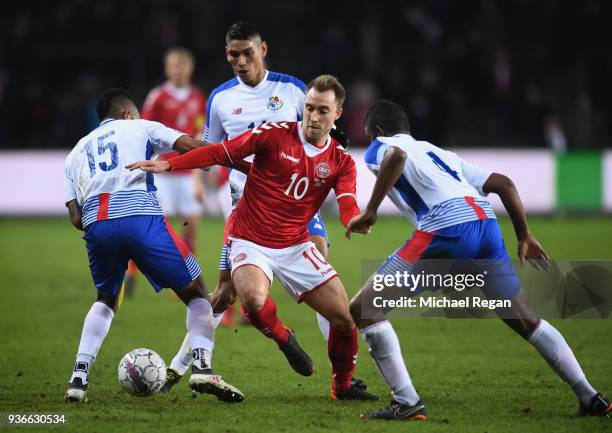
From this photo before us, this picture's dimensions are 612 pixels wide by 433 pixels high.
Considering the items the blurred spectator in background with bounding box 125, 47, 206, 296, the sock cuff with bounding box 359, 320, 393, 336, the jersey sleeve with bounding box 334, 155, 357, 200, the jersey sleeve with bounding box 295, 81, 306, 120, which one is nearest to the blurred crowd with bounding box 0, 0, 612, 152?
the blurred spectator in background with bounding box 125, 47, 206, 296

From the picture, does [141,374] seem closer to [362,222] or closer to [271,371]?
[271,371]

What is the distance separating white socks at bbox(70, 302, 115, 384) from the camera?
22.9 ft

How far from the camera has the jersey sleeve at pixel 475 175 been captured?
655cm

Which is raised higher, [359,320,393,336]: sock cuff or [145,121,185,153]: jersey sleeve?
[145,121,185,153]: jersey sleeve

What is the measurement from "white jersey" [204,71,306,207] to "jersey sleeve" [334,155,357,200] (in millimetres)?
998

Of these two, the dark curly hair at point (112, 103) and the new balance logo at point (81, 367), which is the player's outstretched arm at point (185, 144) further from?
the new balance logo at point (81, 367)

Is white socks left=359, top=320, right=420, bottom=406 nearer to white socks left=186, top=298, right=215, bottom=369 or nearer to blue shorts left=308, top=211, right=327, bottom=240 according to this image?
white socks left=186, top=298, right=215, bottom=369

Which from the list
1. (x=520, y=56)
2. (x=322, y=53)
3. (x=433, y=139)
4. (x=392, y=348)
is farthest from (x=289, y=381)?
(x=520, y=56)

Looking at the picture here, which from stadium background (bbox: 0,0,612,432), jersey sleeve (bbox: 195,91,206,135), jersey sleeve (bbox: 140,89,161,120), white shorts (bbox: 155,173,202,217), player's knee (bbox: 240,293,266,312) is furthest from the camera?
stadium background (bbox: 0,0,612,432)

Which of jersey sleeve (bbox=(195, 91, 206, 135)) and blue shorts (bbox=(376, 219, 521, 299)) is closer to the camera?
blue shorts (bbox=(376, 219, 521, 299))

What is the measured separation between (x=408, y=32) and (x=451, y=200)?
1792cm

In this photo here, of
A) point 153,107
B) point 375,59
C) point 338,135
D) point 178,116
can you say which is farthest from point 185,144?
point 375,59

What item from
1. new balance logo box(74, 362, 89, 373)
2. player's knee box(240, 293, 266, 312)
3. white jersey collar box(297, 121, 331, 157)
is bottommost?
new balance logo box(74, 362, 89, 373)

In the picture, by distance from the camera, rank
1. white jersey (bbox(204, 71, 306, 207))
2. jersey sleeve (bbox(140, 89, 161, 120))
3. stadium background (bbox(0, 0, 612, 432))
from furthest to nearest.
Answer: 1. stadium background (bbox(0, 0, 612, 432))
2. jersey sleeve (bbox(140, 89, 161, 120))
3. white jersey (bbox(204, 71, 306, 207))
